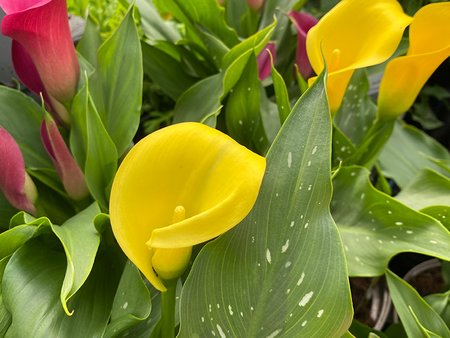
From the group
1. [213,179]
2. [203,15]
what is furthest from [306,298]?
[203,15]

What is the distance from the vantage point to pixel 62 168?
0.57 m

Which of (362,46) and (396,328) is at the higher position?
(362,46)

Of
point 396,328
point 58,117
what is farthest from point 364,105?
point 58,117

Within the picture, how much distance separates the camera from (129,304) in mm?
498

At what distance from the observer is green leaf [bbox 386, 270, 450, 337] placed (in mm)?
562

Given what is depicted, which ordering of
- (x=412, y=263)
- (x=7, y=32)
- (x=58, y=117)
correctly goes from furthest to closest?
1. (x=412, y=263)
2. (x=58, y=117)
3. (x=7, y=32)

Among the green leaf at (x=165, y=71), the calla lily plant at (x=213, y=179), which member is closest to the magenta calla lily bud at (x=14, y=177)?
the calla lily plant at (x=213, y=179)

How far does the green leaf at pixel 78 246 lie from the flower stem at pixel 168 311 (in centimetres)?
7

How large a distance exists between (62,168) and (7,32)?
153 millimetres

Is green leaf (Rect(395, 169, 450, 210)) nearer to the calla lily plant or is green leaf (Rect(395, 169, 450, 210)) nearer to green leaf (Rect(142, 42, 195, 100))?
the calla lily plant

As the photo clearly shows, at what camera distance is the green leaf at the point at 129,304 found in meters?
0.48

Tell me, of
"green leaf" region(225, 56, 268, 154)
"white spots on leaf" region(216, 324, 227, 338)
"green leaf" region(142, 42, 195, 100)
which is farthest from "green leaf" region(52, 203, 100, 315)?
"green leaf" region(142, 42, 195, 100)

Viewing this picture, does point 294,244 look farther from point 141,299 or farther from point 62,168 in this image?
point 62,168

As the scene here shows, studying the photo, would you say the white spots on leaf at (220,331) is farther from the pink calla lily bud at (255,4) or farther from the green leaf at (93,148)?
the pink calla lily bud at (255,4)
